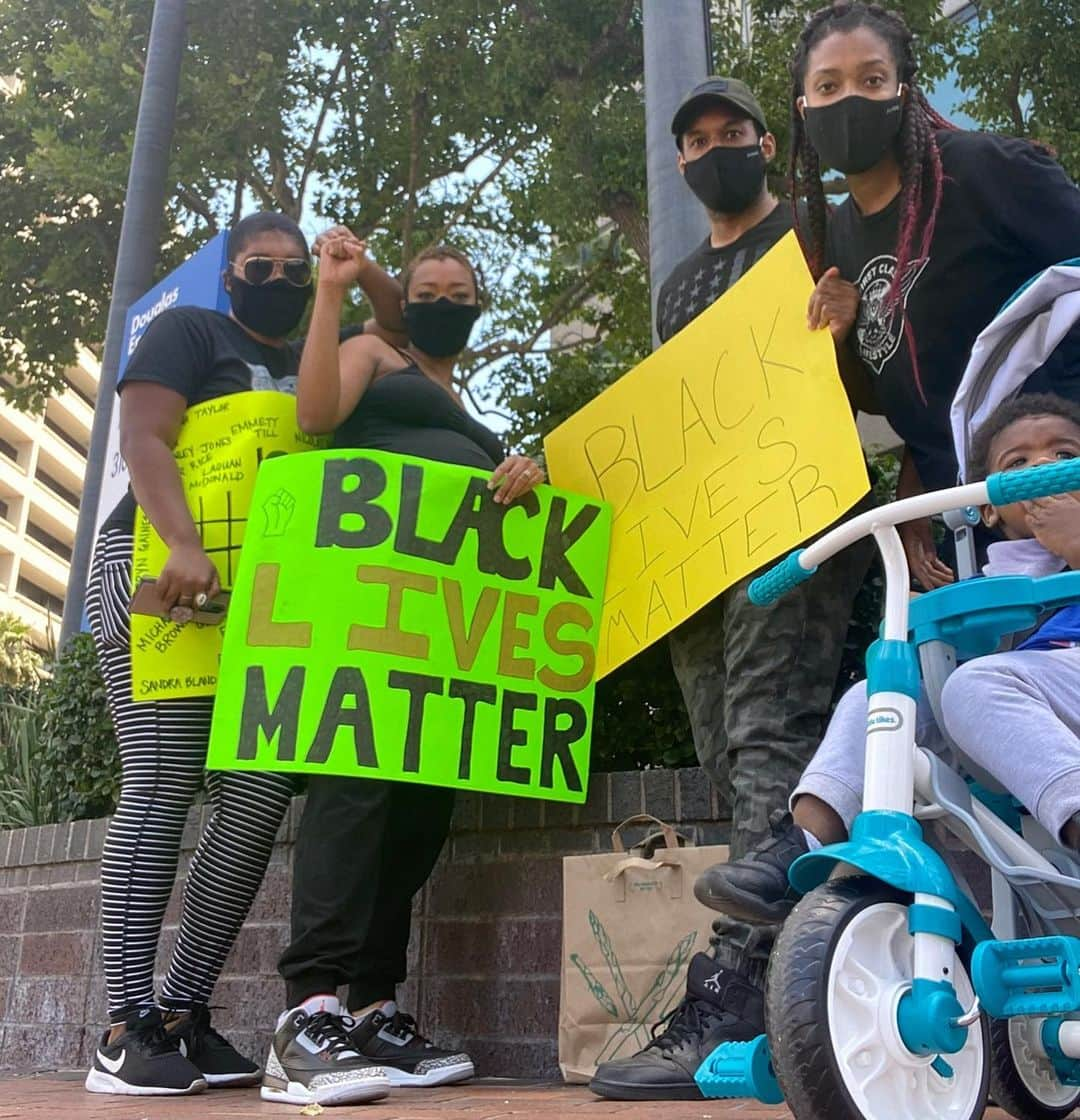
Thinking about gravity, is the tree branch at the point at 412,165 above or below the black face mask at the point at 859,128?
above

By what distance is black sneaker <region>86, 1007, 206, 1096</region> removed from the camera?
320 cm

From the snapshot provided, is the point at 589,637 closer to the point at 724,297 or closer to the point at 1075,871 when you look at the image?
the point at 724,297

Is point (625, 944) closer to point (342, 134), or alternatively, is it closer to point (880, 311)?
point (880, 311)

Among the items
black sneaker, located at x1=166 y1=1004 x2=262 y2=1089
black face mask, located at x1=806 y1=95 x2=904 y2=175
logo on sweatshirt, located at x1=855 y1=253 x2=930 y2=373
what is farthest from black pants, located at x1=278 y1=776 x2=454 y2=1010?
black face mask, located at x1=806 y1=95 x2=904 y2=175

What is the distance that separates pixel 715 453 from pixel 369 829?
118 cm

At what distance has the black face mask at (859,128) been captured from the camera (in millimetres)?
2857

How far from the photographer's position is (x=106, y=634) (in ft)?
11.7

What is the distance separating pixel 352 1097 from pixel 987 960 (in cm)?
149

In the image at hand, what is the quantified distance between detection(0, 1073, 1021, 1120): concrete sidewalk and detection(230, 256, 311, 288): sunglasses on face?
1.95 m

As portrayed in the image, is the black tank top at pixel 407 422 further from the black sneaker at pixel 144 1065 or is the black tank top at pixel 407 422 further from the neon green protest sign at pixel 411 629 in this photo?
the black sneaker at pixel 144 1065

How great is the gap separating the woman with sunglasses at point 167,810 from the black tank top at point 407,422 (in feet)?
1.04

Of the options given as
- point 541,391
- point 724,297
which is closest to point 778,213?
point 724,297

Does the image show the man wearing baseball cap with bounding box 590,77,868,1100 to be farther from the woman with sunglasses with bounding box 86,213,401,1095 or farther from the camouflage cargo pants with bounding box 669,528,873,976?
the woman with sunglasses with bounding box 86,213,401,1095

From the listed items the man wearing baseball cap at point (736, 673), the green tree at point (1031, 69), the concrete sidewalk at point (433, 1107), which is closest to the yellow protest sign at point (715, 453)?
the man wearing baseball cap at point (736, 673)
